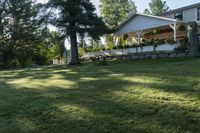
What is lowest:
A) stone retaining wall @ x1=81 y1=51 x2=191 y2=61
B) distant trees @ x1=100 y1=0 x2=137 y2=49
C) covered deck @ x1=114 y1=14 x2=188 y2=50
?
stone retaining wall @ x1=81 y1=51 x2=191 y2=61

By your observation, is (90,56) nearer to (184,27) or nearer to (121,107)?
(184,27)

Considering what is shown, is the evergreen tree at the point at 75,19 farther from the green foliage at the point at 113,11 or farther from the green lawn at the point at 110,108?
the green foliage at the point at 113,11

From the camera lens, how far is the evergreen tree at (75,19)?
2534 cm

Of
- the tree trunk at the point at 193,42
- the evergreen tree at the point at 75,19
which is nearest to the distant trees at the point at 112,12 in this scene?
the evergreen tree at the point at 75,19

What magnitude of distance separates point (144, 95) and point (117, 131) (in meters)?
2.21

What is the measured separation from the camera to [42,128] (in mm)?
6664

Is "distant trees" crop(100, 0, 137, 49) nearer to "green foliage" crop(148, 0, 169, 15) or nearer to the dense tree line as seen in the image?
the dense tree line

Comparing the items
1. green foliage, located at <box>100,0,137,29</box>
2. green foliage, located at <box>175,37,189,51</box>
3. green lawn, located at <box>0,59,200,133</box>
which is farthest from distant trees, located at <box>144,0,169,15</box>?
green lawn, located at <box>0,59,200,133</box>

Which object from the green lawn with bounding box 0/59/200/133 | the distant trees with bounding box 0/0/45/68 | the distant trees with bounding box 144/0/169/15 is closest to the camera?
the green lawn with bounding box 0/59/200/133

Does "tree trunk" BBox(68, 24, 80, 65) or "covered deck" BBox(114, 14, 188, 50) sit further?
"covered deck" BBox(114, 14, 188, 50)

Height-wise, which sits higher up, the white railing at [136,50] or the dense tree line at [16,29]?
the dense tree line at [16,29]

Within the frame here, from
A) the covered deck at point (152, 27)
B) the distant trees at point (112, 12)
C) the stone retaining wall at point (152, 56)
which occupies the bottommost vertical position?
the stone retaining wall at point (152, 56)

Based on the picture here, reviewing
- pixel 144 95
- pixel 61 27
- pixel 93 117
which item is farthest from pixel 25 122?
pixel 61 27

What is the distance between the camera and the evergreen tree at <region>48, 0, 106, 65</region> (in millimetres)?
25344
